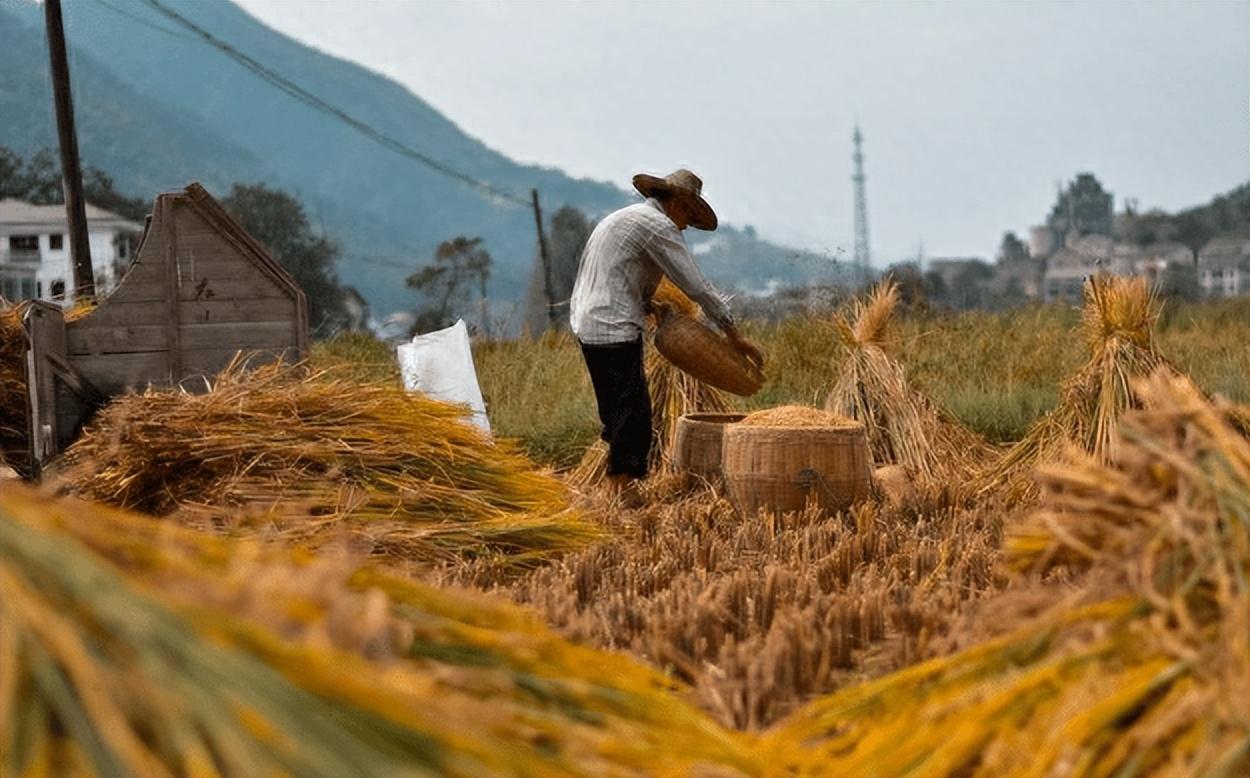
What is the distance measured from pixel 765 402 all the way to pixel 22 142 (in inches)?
5677

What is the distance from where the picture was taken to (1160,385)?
2031 mm

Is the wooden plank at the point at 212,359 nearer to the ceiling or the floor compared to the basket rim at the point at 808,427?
nearer to the ceiling

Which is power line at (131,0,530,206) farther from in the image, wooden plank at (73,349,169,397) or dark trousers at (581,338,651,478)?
dark trousers at (581,338,651,478)

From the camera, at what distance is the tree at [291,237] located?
65938 mm

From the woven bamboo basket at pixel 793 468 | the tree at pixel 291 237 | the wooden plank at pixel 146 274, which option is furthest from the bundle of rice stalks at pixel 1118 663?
the tree at pixel 291 237

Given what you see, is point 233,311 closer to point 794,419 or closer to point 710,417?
point 710,417

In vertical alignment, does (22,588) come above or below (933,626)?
above

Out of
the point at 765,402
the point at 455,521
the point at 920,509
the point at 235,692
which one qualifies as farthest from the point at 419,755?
the point at 765,402

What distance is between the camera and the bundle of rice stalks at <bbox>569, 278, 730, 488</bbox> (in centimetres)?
689

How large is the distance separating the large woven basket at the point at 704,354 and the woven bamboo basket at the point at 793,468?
0.69 metres

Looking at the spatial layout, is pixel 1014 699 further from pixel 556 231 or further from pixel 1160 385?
pixel 556 231

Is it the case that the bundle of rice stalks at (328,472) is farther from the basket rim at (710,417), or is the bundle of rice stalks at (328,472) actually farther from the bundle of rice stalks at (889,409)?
the bundle of rice stalks at (889,409)

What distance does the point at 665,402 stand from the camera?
741 cm

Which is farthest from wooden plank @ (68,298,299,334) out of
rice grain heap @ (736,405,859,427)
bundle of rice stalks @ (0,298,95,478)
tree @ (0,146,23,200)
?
tree @ (0,146,23,200)
